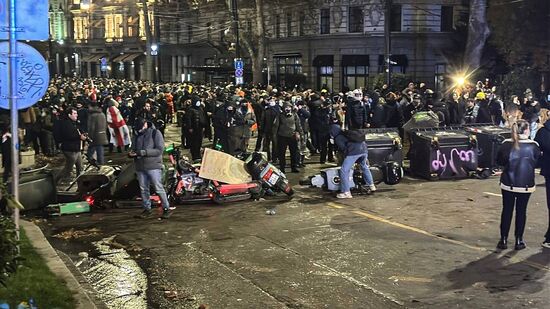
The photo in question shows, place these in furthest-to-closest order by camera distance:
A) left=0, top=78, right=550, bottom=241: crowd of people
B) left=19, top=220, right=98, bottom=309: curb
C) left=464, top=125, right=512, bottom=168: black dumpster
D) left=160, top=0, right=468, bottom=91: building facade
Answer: left=160, top=0, right=468, bottom=91: building facade < left=464, top=125, right=512, bottom=168: black dumpster < left=0, top=78, right=550, bottom=241: crowd of people < left=19, top=220, right=98, bottom=309: curb

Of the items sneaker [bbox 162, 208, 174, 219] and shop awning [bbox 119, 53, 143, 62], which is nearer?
sneaker [bbox 162, 208, 174, 219]

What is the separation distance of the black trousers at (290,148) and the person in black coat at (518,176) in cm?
704

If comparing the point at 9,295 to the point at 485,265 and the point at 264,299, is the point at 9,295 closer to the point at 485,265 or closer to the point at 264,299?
the point at 264,299

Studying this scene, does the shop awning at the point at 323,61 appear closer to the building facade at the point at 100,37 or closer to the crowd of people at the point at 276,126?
the building facade at the point at 100,37

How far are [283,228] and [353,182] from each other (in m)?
3.05

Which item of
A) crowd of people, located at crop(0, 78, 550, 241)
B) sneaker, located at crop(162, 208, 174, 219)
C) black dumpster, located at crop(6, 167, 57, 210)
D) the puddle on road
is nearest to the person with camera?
crowd of people, located at crop(0, 78, 550, 241)

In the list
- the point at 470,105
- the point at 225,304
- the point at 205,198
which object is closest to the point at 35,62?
the point at 225,304

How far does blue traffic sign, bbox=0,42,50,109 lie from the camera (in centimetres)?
660

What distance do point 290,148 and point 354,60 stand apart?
111 feet

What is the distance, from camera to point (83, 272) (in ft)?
25.1

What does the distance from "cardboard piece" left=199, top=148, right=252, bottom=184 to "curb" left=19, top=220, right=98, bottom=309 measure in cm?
310

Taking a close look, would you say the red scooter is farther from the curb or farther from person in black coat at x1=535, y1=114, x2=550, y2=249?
person in black coat at x1=535, y1=114, x2=550, y2=249

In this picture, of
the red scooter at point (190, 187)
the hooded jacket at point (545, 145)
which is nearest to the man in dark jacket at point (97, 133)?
the red scooter at point (190, 187)

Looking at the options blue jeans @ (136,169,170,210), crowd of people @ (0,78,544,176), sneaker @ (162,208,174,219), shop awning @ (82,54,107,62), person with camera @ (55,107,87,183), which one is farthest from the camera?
shop awning @ (82,54,107,62)
